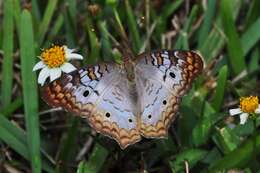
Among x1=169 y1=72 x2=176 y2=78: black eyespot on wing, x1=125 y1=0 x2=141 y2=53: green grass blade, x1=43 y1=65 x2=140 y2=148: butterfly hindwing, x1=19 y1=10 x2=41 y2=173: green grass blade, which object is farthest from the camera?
x1=125 y1=0 x2=141 y2=53: green grass blade

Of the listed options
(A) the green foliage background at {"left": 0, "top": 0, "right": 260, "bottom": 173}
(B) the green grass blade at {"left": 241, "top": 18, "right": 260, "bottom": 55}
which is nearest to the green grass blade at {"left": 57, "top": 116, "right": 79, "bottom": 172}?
(A) the green foliage background at {"left": 0, "top": 0, "right": 260, "bottom": 173}

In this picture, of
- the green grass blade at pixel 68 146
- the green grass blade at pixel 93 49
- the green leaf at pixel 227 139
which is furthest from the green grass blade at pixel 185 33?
the green grass blade at pixel 68 146

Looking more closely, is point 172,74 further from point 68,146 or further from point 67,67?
point 68,146

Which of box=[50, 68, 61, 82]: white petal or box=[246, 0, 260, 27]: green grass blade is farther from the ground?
box=[246, 0, 260, 27]: green grass blade

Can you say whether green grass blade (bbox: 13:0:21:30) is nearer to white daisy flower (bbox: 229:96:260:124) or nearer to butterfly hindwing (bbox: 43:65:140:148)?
butterfly hindwing (bbox: 43:65:140:148)

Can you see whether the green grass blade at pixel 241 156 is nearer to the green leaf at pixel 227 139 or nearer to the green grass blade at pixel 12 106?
the green leaf at pixel 227 139

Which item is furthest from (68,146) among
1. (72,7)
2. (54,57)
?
(72,7)

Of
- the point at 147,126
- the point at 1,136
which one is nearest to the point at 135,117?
the point at 147,126
